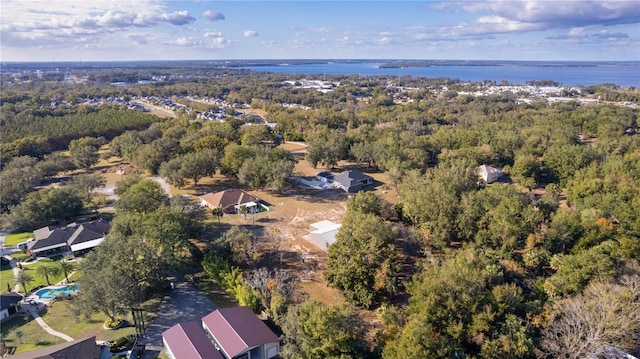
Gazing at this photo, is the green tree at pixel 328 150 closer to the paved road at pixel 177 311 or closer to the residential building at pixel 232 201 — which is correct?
the residential building at pixel 232 201

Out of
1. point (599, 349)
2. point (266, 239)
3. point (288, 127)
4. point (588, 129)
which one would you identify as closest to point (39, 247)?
point (266, 239)

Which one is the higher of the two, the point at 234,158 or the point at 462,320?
the point at 234,158

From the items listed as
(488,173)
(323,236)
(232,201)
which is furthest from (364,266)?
(488,173)

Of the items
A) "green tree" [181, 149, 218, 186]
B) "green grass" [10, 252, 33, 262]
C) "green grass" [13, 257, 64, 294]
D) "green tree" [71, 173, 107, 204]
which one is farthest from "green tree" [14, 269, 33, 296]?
"green tree" [181, 149, 218, 186]

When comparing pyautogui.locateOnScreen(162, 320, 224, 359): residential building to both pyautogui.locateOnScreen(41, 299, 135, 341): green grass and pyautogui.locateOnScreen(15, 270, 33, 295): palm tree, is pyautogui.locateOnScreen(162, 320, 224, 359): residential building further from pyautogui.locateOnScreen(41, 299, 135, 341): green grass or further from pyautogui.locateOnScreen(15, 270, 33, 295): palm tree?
pyautogui.locateOnScreen(15, 270, 33, 295): palm tree

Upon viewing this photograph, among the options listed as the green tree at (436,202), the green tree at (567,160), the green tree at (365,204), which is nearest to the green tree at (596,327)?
the green tree at (436,202)

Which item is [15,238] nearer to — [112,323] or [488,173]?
[112,323]

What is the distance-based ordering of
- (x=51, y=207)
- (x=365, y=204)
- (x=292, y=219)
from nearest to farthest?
(x=365, y=204) → (x=51, y=207) → (x=292, y=219)
